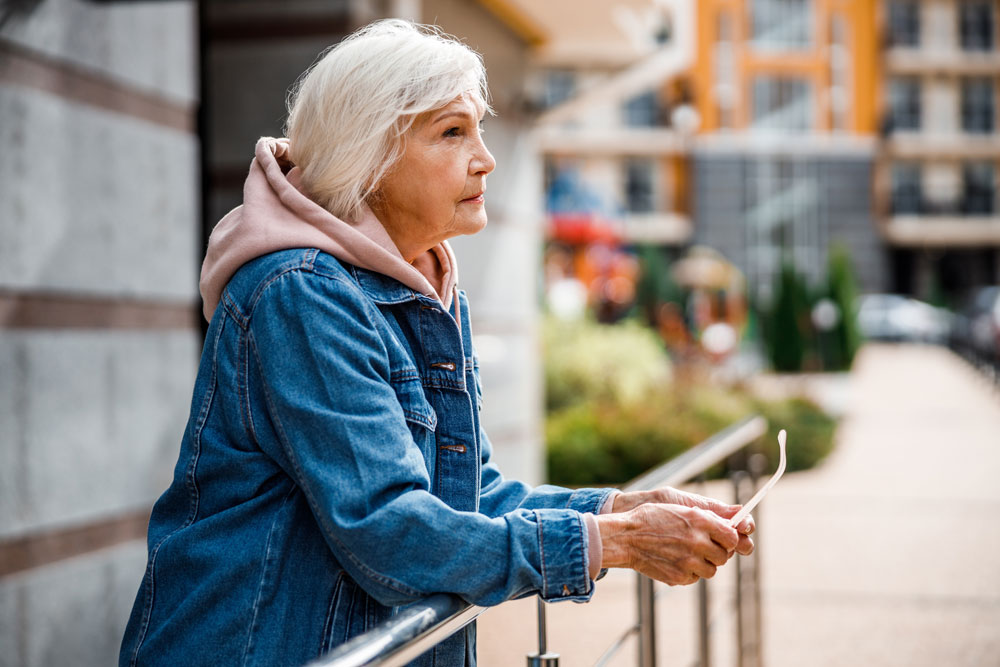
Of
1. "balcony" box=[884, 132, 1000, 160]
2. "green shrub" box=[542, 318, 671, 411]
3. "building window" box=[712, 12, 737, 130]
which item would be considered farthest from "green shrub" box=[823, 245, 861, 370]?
"balcony" box=[884, 132, 1000, 160]

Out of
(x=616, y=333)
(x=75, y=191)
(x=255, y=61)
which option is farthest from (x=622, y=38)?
(x=616, y=333)

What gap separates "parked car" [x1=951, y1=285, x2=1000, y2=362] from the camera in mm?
19141

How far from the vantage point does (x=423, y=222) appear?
1.70m

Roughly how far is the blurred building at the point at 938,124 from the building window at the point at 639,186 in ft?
28.8

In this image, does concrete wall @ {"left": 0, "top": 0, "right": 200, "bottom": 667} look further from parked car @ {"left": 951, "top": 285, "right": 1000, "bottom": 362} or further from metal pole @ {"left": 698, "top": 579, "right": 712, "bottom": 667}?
parked car @ {"left": 951, "top": 285, "right": 1000, "bottom": 362}

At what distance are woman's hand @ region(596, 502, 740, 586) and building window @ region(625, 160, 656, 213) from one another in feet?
132

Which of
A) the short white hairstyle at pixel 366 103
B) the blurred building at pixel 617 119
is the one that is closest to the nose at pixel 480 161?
the short white hairstyle at pixel 366 103

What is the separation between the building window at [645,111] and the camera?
41.3 metres

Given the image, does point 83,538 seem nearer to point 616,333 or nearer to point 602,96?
point 602,96

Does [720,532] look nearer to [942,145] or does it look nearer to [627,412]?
[627,412]

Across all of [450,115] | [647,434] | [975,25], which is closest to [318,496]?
[450,115]

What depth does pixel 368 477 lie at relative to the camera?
1395 mm

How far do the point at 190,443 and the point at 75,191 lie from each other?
2.04 meters

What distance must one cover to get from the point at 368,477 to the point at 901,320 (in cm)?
3928
